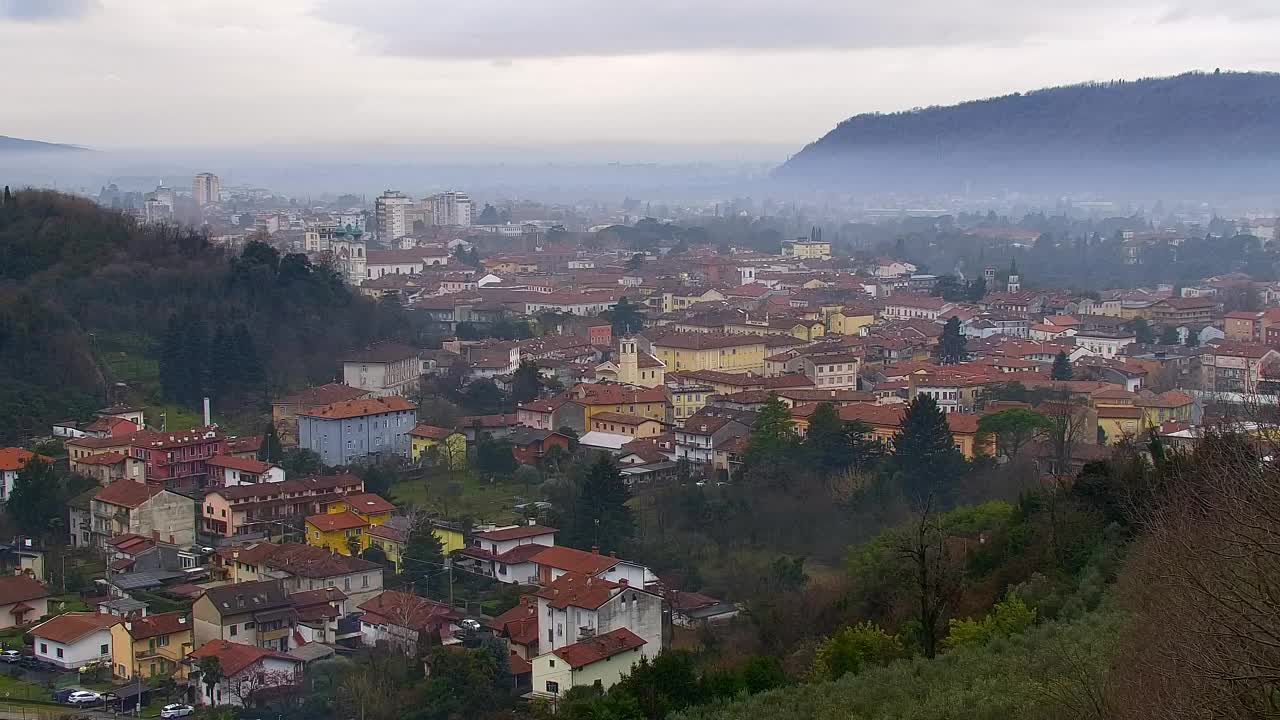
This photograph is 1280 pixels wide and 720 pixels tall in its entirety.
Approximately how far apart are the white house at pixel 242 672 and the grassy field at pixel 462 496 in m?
4.32

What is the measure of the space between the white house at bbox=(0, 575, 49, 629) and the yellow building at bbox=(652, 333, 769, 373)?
1317 centimetres

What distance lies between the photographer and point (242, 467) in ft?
54.7

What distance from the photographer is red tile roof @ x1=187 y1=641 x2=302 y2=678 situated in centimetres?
1115

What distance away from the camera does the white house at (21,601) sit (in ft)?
41.8

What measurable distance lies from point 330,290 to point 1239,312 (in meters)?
18.2

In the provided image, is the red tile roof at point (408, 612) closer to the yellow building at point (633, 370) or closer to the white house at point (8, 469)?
the white house at point (8, 469)

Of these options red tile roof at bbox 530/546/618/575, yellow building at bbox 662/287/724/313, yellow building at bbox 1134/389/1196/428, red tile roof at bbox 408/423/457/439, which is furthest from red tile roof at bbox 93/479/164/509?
yellow building at bbox 662/287/724/313

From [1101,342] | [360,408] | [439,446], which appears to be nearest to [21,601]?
[439,446]

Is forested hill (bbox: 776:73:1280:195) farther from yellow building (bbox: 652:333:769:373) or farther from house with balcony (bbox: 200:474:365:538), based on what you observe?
house with balcony (bbox: 200:474:365:538)

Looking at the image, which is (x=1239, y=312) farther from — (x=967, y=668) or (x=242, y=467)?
(x=967, y=668)

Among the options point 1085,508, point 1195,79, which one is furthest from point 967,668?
point 1195,79

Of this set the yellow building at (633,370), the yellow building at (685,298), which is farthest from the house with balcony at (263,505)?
the yellow building at (685,298)

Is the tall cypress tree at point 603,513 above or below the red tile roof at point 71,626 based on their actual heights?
above

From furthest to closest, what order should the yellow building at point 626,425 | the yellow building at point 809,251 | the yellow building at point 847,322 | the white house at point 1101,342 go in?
the yellow building at point 809,251, the yellow building at point 847,322, the white house at point 1101,342, the yellow building at point 626,425
